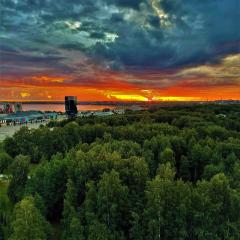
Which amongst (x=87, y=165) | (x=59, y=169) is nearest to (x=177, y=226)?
(x=87, y=165)

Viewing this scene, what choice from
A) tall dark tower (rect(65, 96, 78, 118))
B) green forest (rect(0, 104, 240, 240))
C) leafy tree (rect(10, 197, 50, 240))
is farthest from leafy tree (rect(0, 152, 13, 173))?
tall dark tower (rect(65, 96, 78, 118))

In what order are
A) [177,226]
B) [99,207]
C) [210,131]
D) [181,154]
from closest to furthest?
1. [177,226]
2. [99,207]
3. [181,154]
4. [210,131]

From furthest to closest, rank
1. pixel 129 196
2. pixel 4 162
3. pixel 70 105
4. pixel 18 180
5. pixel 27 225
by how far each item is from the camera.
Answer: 1. pixel 70 105
2. pixel 4 162
3. pixel 18 180
4. pixel 129 196
5. pixel 27 225

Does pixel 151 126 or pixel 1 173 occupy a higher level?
pixel 151 126

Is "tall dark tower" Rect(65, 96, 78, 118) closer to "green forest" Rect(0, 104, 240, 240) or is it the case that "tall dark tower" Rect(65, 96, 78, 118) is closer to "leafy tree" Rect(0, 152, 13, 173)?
"leafy tree" Rect(0, 152, 13, 173)

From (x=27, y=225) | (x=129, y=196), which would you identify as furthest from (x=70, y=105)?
(x=27, y=225)

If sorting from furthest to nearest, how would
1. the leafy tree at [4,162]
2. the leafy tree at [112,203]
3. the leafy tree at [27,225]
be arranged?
the leafy tree at [4,162], the leafy tree at [112,203], the leafy tree at [27,225]

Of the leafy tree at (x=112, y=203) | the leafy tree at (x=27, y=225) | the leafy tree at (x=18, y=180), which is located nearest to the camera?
the leafy tree at (x=27, y=225)

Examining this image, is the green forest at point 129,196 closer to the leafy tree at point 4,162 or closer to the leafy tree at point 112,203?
the leafy tree at point 112,203

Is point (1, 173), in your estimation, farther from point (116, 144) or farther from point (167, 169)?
point (167, 169)

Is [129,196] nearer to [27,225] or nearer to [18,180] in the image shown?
[27,225]

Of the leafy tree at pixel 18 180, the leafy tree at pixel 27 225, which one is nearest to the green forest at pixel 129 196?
the leafy tree at pixel 27 225
